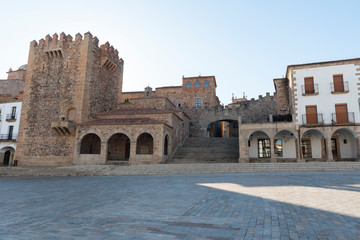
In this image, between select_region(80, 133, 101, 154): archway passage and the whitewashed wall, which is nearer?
Answer: the whitewashed wall

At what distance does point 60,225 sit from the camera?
3.96 m

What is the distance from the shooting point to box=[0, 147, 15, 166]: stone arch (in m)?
27.2

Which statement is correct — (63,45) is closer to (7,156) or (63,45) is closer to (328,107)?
(7,156)

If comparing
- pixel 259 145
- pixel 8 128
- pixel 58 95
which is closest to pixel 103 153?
pixel 58 95

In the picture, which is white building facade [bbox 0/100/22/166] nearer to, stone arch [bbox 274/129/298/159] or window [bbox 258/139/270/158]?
window [bbox 258/139/270/158]

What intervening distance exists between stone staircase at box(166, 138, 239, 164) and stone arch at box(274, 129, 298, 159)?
365 cm

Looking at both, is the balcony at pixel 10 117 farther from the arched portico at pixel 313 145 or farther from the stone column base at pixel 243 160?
the arched portico at pixel 313 145

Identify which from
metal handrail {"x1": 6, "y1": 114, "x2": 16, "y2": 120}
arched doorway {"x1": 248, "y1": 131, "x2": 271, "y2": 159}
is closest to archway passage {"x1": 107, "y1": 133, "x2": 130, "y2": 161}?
arched doorway {"x1": 248, "y1": 131, "x2": 271, "y2": 159}

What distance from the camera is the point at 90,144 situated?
2320 centimetres

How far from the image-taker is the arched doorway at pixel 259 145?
21.1 meters

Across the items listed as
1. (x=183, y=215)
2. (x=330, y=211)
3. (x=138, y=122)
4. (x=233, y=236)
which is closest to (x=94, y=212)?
(x=183, y=215)

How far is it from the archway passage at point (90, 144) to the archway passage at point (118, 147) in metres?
1.53

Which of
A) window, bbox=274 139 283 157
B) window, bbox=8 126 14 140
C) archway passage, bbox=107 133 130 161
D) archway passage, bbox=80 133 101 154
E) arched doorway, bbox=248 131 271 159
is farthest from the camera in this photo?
window, bbox=8 126 14 140

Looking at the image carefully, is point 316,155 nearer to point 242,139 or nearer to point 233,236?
point 242,139
